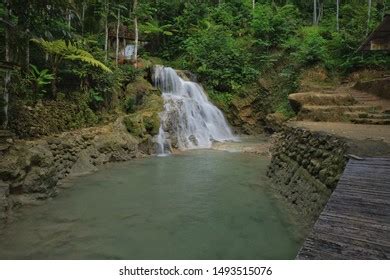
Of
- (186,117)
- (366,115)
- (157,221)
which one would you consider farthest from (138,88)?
(157,221)

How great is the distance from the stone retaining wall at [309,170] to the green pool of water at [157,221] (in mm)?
396

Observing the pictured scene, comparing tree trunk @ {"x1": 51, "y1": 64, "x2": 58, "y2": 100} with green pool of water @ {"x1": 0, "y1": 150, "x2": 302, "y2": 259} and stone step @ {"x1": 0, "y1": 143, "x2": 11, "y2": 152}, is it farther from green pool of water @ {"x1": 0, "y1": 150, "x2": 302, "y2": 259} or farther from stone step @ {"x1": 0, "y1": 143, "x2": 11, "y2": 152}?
stone step @ {"x1": 0, "y1": 143, "x2": 11, "y2": 152}

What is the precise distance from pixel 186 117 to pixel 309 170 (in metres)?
9.18

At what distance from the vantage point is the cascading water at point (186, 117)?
13758 mm

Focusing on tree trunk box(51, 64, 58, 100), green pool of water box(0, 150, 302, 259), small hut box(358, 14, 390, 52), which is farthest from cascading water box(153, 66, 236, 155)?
small hut box(358, 14, 390, 52)

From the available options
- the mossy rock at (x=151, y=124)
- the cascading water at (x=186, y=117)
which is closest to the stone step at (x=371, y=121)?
the cascading water at (x=186, y=117)

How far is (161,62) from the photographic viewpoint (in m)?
22.0

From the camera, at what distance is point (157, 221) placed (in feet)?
19.5

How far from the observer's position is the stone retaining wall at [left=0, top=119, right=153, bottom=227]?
21.2 ft

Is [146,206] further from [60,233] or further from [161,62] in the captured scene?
[161,62]

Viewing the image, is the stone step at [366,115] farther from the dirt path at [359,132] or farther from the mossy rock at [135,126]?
the mossy rock at [135,126]

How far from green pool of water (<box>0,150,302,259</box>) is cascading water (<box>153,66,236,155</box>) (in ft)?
14.9

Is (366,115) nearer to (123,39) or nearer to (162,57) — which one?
(162,57)
